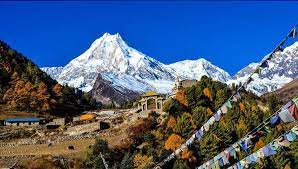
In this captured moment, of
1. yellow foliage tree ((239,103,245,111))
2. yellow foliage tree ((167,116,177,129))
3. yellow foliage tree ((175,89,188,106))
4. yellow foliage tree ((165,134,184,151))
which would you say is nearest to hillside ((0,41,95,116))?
yellow foliage tree ((175,89,188,106))

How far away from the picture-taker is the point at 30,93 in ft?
422

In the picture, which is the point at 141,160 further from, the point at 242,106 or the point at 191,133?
the point at 242,106

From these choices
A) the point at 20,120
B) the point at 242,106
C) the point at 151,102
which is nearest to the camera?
the point at 242,106

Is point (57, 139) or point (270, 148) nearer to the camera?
point (270, 148)

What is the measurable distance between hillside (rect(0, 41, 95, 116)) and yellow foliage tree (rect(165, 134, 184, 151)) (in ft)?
159

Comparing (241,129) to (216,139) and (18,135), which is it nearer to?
(216,139)

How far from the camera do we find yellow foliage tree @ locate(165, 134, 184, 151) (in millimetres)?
79506

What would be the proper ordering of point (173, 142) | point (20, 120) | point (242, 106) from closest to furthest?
point (173, 142) → point (242, 106) → point (20, 120)

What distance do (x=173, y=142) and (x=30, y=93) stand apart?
5678 centimetres

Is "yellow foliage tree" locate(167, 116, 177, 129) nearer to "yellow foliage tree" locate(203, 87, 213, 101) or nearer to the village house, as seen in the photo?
"yellow foliage tree" locate(203, 87, 213, 101)

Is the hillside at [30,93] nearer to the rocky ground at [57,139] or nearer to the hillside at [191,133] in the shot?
the rocky ground at [57,139]

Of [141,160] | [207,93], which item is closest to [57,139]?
[141,160]

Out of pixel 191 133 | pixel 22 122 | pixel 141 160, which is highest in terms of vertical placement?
pixel 22 122

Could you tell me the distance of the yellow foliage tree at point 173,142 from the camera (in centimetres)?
7951
